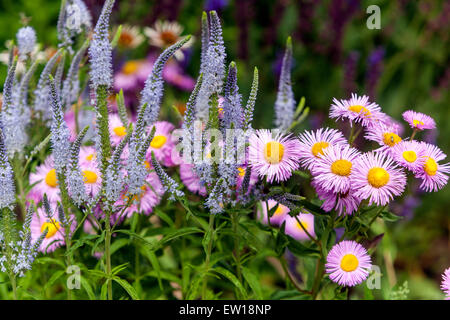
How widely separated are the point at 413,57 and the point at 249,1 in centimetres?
93

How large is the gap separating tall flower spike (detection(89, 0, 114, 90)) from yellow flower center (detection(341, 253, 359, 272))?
56 centimetres

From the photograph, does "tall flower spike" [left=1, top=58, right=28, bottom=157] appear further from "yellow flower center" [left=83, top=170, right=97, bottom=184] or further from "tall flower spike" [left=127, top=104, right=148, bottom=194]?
"tall flower spike" [left=127, top=104, right=148, bottom=194]

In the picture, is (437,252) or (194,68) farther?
(194,68)

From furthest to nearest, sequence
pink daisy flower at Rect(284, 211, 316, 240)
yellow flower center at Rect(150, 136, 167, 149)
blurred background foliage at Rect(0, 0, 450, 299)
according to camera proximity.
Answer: blurred background foliage at Rect(0, 0, 450, 299) < pink daisy flower at Rect(284, 211, 316, 240) < yellow flower center at Rect(150, 136, 167, 149)

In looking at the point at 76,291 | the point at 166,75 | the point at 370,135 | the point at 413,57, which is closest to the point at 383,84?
the point at 413,57

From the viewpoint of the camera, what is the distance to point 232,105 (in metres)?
0.98

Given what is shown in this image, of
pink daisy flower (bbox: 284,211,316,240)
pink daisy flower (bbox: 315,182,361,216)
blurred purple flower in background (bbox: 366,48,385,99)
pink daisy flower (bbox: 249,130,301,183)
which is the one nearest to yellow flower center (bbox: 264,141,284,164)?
pink daisy flower (bbox: 249,130,301,183)

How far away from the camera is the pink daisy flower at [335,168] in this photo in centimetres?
97

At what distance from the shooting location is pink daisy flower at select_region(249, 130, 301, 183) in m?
1.00

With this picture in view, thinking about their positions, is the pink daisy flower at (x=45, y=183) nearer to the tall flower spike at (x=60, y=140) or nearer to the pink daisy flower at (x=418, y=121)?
the tall flower spike at (x=60, y=140)

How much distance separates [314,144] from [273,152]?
0.32ft

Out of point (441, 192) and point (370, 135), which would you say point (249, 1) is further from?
point (370, 135)

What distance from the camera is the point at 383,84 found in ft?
9.06

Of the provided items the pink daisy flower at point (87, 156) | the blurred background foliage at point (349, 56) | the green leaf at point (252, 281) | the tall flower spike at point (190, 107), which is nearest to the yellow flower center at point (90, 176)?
the pink daisy flower at point (87, 156)
